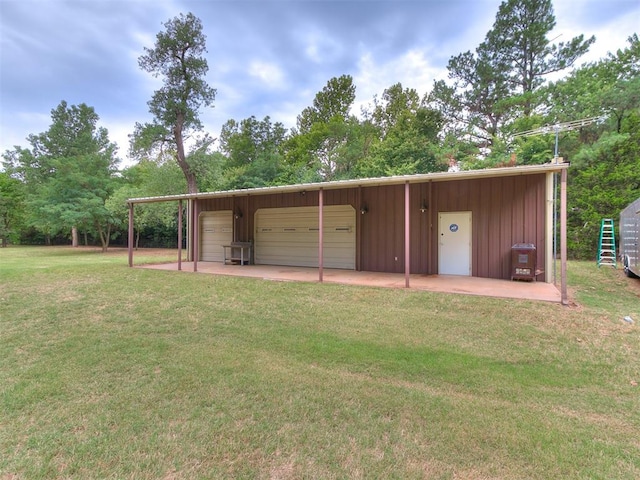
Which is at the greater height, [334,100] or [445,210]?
[334,100]

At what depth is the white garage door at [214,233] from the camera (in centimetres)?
1230

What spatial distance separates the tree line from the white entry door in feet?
13.6

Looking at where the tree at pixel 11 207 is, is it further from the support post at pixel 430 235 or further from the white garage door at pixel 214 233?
the support post at pixel 430 235

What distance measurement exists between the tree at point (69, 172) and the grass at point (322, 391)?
584 inches

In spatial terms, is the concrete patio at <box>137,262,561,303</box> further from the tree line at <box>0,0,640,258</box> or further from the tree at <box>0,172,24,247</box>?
the tree at <box>0,172,24,247</box>

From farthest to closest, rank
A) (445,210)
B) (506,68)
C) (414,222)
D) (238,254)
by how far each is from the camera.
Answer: (506,68), (238,254), (414,222), (445,210)

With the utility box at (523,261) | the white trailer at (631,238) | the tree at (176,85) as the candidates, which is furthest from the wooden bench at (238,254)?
the white trailer at (631,238)

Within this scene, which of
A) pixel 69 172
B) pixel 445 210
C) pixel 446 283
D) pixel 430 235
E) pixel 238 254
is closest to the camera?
pixel 446 283

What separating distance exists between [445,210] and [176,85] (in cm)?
1647

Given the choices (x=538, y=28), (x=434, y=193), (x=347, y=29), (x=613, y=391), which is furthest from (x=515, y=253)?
(x=538, y=28)

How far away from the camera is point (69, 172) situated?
18188 millimetres

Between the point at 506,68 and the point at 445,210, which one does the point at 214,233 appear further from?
the point at 506,68

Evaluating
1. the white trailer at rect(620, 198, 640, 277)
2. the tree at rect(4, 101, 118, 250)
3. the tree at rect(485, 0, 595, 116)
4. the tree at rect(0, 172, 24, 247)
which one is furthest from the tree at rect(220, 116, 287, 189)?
the white trailer at rect(620, 198, 640, 277)

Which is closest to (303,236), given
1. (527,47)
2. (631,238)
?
(631,238)
